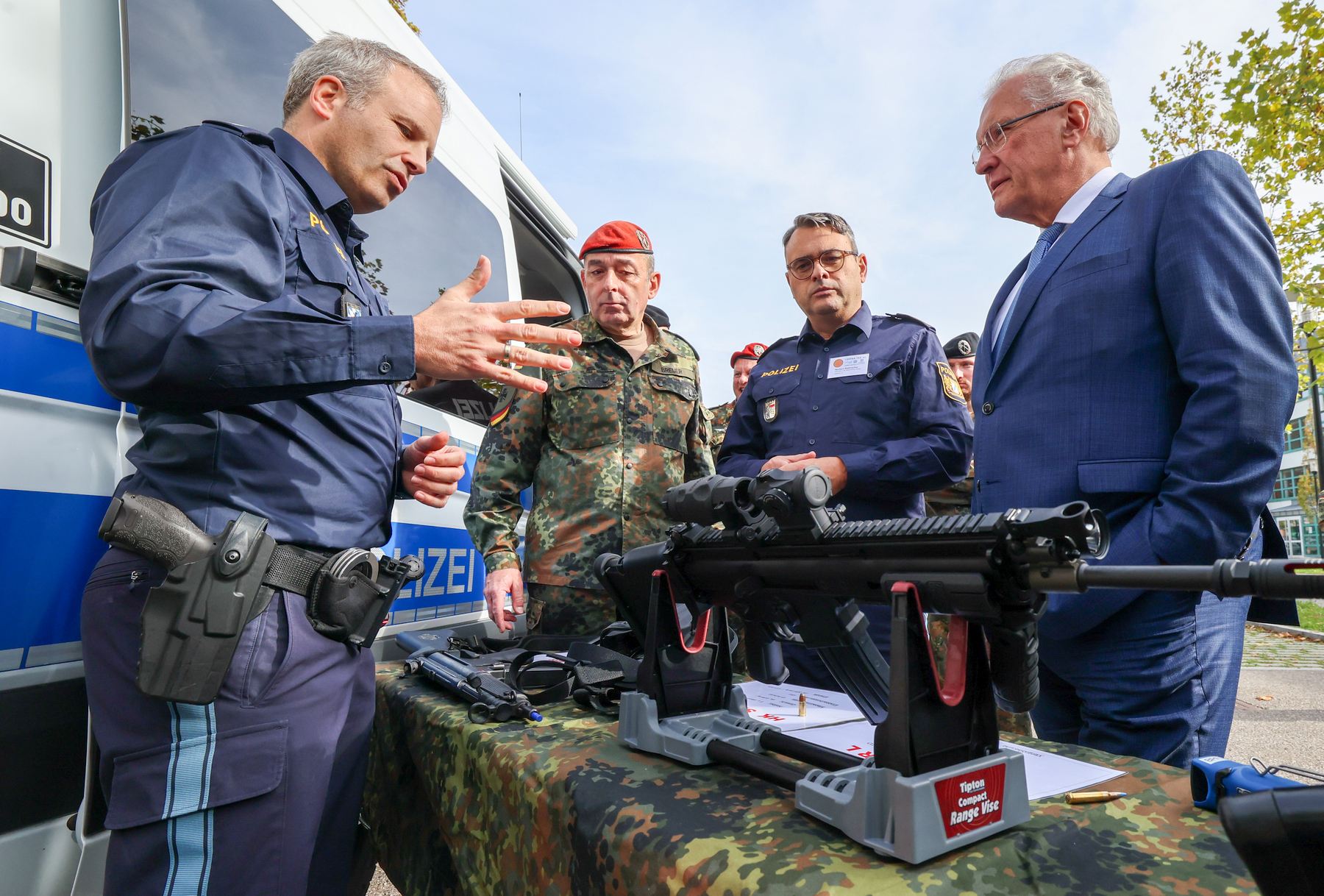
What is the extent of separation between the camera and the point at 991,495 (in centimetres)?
167

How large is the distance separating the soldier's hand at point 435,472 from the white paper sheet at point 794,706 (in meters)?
0.83

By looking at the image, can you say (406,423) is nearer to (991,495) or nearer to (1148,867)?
(991,495)

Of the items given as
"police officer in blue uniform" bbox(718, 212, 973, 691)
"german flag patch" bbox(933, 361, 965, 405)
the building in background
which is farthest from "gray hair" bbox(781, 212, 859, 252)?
the building in background

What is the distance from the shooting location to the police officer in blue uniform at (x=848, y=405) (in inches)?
90.5

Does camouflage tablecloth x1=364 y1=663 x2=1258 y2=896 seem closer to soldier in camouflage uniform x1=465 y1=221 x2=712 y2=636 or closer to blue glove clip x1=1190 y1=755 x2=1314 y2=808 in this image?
blue glove clip x1=1190 y1=755 x2=1314 y2=808

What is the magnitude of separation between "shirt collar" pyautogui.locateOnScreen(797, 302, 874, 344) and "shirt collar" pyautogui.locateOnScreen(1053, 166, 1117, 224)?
34.7 inches

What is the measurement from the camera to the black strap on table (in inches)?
49.3

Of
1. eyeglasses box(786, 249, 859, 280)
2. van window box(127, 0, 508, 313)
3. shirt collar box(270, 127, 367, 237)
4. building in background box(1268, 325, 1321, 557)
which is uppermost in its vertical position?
van window box(127, 0, 508, 313)

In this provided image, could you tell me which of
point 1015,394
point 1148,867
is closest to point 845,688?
point 1148,867

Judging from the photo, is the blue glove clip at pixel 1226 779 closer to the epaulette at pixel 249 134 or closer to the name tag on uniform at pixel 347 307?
the name tag on uniform at pixel 347 307

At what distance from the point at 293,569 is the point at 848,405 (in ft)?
6.23

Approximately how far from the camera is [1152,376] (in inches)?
57.7

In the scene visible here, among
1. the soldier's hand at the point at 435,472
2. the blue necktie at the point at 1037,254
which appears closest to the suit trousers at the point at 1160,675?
the blue necktie at the point at 1037,254

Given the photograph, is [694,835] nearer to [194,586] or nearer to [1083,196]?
[194,586]
